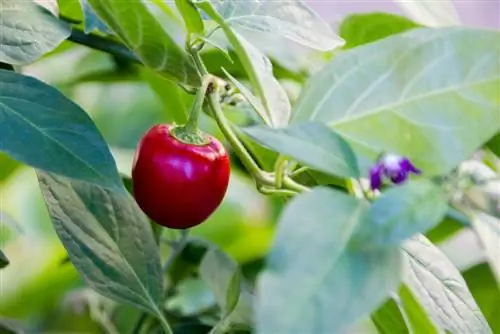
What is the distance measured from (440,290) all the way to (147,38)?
16 centimetres

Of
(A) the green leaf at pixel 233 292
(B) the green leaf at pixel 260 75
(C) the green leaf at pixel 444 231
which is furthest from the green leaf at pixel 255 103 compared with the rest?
(C) the green leaf at pixel 444 231

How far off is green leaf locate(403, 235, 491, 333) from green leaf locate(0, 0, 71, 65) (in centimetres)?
18

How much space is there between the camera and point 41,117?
0.32 m

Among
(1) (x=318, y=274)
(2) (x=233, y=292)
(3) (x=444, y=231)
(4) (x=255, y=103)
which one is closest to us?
(1) (x=318, y=274)

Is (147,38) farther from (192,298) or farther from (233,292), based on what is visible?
(192,298)

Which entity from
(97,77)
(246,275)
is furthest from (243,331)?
(97,77)

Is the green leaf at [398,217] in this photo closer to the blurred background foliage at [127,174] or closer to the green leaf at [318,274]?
the green leaf at [318,274]

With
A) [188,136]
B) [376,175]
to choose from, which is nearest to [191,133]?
[188,136]

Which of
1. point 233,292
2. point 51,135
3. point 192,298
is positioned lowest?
point 192,298

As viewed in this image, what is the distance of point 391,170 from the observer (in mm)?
274

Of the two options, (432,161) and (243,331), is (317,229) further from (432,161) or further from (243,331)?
(243,331)

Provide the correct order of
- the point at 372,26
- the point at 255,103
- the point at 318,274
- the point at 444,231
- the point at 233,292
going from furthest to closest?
the point at 444,231, the point at 372,26, the point at 233,292, the point at 255,103, the point at 318,274

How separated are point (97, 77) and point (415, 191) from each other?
1.51ft

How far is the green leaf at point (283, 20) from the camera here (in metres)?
0.33
